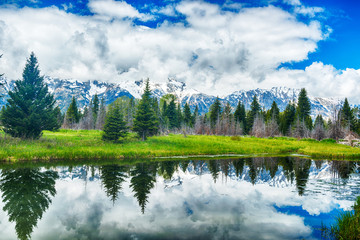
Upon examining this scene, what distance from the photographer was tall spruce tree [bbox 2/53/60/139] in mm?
32500

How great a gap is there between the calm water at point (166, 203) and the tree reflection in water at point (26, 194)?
0.04 meters

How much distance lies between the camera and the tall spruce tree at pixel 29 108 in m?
32.5

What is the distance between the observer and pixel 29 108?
33750 mm

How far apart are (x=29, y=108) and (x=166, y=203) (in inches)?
1196

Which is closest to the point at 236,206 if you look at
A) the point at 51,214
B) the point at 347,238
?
the point at 347,238

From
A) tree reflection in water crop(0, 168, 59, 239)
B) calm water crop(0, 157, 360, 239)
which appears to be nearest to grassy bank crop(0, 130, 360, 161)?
calm water crop(0, 157, 360, 239)

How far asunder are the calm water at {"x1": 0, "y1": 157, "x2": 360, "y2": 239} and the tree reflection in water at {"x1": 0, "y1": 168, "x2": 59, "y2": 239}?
0.14 ft

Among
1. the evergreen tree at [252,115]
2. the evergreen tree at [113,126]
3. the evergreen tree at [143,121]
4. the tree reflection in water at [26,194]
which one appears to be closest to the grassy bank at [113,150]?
the evergreen tree at [113,126]

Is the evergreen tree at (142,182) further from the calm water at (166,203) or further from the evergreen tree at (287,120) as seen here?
the evergreen tree at (287,120)

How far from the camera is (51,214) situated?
11055 mm

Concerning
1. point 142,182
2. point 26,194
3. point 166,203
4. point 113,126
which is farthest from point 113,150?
point 166,203

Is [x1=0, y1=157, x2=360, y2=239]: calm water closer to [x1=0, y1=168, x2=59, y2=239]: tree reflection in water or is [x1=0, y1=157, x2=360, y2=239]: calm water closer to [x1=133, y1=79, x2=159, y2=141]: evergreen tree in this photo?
[x1=0, y1=168, x2=59, y2=239]: tree reflection in water

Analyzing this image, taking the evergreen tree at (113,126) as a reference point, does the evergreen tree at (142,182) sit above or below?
below

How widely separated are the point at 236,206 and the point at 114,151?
66.7 ft
